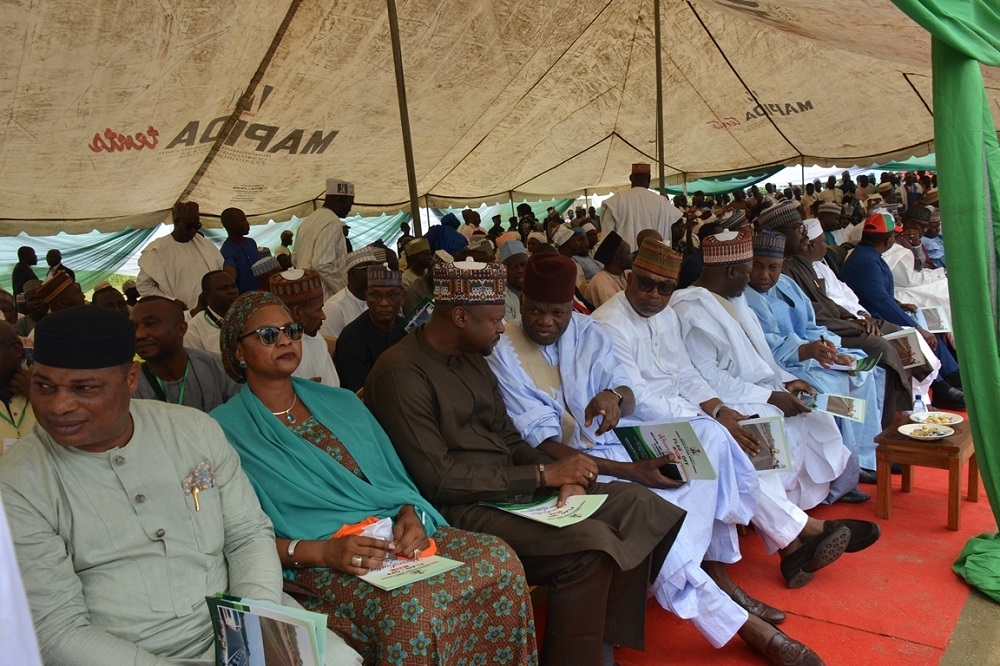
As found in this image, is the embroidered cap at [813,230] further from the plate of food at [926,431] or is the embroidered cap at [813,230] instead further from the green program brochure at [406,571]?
the green program brochure at [406,571]

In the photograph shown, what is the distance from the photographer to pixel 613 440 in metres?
3.82

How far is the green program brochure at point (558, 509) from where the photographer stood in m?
2.87

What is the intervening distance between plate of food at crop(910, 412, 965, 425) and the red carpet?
1.69 feet

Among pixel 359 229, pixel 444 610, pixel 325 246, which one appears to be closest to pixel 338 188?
pixel 325 246

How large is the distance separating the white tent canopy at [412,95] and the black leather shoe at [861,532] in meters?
3.03

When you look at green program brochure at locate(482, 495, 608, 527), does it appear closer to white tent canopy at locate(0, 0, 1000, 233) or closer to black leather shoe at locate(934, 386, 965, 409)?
white tent canopy at locate(0, 0, 1000, 233)

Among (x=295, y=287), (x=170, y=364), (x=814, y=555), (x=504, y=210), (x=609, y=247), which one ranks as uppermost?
(x=504, y=210)

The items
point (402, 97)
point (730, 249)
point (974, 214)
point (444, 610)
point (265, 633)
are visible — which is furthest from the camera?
point (402, 97)

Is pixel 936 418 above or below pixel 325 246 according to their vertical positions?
below

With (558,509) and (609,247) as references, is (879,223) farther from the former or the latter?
(558,509)

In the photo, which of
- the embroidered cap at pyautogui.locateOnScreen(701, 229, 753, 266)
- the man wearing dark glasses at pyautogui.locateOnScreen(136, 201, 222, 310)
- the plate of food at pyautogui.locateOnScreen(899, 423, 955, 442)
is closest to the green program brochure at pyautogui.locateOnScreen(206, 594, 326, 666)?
the embroidered cap at pyautogui.locateOnScreen(701, 229, 753, 266)

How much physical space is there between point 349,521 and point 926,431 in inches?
136

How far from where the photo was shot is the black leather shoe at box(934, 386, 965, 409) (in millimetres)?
6953

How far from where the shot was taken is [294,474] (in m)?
2.75
